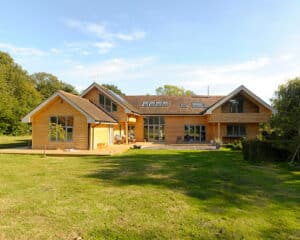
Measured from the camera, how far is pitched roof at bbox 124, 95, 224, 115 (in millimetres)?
29347

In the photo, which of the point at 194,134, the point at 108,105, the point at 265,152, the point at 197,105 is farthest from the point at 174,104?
the point at 265,152

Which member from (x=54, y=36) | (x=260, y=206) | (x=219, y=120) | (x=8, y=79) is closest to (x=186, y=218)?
(x=260, y=206)

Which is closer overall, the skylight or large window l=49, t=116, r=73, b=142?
large window l=49, t=116, r=73, b=142

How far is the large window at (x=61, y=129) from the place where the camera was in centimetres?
1911

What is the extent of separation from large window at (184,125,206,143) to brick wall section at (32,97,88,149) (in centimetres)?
1330

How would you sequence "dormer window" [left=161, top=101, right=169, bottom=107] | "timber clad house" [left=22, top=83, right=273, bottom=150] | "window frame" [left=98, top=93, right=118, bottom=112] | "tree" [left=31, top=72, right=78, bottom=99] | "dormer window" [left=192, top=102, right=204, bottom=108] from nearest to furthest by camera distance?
"timber clad house" [left=22, top=83, right=273, bottom=150] → "window frame" [left=98, top=93, right=118, bottom=112] → "dormer window" [left=192, top=102, right=204, bottom=108] → "dormer window" [left=161, top=101, right=169, bottom=107] → "tree" [left=31, top=72, right=78, bottom=99]

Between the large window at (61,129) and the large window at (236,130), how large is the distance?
653 inches

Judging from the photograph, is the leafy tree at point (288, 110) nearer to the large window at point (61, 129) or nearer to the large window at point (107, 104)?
the large window at point (61, 129)

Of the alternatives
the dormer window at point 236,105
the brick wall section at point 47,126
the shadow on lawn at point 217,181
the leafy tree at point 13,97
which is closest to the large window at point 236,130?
the dormer window at point 236,105

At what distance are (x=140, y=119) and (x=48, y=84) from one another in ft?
153

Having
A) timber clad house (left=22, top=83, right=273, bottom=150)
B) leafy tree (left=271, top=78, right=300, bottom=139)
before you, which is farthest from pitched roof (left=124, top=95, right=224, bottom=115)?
leafy tree (left=271, top=78, right=300, bottom=139)

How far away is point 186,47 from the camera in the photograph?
20.1m

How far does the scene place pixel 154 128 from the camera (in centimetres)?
2936

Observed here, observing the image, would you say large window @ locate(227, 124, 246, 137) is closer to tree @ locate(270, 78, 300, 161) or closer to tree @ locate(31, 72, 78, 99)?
tree @ locate(270, 78, 300, 161)
